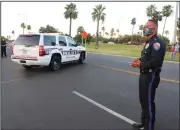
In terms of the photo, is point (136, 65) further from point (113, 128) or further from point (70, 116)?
point (70, 116)

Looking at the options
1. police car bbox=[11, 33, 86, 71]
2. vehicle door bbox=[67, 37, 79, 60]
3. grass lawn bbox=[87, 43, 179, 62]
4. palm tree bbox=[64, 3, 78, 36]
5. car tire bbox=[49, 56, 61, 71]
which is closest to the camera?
police car bbox=[11, 33, 86, 71]

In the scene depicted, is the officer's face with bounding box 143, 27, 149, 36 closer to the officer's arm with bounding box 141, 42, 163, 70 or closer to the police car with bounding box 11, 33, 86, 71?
the officer's arm with bounding box 141, 42, 163, 70

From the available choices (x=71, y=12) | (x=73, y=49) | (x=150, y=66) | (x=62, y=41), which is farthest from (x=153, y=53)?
(x=71, y=12)

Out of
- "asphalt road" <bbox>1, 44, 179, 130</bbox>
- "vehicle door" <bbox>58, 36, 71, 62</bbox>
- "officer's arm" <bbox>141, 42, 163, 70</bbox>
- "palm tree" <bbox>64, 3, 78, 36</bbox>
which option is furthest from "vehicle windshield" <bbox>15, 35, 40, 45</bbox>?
"palm tree" <bbox>64, 3, 78, 36</bbox>

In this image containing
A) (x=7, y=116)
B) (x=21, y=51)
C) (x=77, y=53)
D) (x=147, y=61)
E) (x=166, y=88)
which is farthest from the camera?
(x=77, y=53)

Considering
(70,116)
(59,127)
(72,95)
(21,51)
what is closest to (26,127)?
(59,127)

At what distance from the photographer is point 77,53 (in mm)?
15125

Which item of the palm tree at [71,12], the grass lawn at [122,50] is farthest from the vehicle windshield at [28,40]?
the palm tree at [71,12]

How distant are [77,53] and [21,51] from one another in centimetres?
399

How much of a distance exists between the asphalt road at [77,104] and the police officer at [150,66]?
631 millimetres

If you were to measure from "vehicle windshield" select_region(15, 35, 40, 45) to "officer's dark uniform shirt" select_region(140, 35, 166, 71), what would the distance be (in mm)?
8201

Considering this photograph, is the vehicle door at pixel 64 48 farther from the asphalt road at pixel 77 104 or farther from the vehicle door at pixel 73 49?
the asphalt road at pixel 77 104

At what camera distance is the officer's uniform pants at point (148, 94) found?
4215 mm

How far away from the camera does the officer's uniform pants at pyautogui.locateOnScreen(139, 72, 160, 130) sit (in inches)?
166
